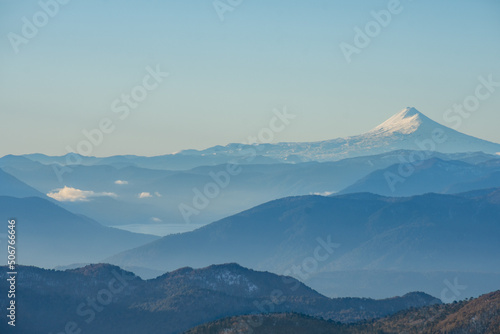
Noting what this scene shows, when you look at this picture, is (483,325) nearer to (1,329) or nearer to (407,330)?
(407,330)

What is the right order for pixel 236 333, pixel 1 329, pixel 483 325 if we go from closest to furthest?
pixel 483 325 → pixel 236 333 → pixel 1 329

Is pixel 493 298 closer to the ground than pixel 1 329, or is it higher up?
closer to the ground

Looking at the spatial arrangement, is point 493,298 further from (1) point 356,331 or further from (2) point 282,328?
(2) point 282,328

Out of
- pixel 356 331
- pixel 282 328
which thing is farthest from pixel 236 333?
pixel 356 331

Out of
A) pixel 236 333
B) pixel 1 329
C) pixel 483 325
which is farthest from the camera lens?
pixel 1 329

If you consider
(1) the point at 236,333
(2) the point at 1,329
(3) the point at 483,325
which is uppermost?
(2) the point at 1,329

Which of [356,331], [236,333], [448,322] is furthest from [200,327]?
[448,322]

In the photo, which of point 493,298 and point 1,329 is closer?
point 493,298
